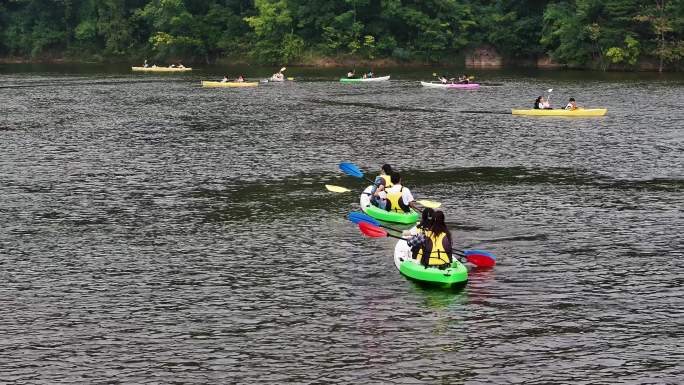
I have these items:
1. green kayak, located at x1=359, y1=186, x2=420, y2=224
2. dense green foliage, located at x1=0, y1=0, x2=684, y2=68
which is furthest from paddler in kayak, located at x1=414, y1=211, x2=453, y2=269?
dense green foliage, located at x1=0, y1=0, x2=684, y2=68

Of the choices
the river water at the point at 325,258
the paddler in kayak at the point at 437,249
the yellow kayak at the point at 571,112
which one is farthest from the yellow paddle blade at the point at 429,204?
the yellow kayak at the point at 571,112

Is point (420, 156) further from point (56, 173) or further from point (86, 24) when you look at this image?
point (86, 24)

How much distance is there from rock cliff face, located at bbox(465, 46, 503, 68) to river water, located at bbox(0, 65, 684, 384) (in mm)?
62041

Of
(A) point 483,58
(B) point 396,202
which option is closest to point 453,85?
(A) point 483,58

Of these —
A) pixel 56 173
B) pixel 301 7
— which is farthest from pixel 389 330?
pixel 301 7

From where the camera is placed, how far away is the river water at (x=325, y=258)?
19.4m

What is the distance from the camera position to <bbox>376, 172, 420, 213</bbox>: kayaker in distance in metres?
31.6

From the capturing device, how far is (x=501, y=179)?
128 ft

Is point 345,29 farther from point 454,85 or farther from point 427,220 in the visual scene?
point 427,220

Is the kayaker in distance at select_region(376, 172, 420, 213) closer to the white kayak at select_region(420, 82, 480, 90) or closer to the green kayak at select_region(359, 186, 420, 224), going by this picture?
the green kayak at select_region(359, 186, 420, 224)

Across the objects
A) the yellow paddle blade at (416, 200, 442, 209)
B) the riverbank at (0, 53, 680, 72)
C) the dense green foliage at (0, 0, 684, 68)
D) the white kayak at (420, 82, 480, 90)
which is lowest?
the yellow paddle blade at (416, 200, 442, 209)

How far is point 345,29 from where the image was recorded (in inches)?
4808

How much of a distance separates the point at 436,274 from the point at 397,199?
799cm

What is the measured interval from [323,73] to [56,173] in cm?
7258
